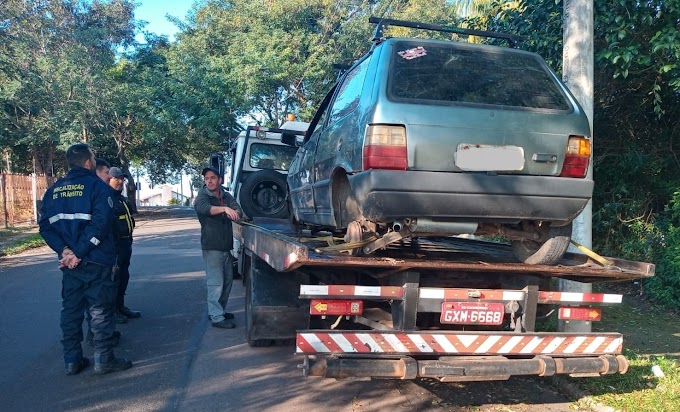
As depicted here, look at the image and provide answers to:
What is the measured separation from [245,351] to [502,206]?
3129mm

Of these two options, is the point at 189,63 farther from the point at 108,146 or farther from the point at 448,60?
the point at 448,60

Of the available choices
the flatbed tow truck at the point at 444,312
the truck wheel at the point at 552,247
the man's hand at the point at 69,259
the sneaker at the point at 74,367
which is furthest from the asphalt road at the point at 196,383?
the truck wheel at the point at 552,247

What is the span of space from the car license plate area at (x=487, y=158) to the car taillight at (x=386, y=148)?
0.36m

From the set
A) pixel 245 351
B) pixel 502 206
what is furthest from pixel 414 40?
pixel 245 351

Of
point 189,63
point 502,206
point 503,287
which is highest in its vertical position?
point 189,63

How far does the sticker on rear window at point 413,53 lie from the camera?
3895mm

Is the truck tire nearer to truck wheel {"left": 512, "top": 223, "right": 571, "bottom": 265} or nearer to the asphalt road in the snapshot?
the asphalt road

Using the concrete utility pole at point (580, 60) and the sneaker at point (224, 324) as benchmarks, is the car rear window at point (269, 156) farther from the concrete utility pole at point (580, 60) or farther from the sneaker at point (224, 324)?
the concrete utility pole at point (580, 60)

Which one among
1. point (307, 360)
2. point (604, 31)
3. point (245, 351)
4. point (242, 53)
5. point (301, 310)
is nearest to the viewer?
point (307, 360)

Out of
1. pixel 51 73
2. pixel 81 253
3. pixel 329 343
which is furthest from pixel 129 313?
pixel 51 73

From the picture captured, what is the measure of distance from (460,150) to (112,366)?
11.3ft

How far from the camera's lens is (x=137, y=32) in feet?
90.5

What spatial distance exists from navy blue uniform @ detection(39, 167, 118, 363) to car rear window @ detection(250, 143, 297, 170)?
16.8 ft

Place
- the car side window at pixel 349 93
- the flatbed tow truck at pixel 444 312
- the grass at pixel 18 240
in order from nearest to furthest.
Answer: the flatbed tow truck at pixel 444 312
the car side window at pixel 349 93
the grass at pixel 18 240
